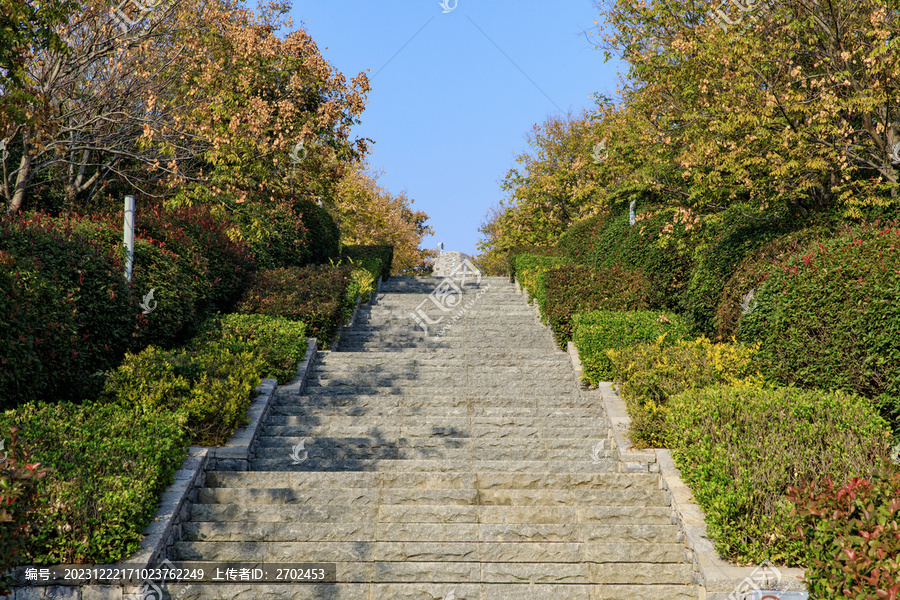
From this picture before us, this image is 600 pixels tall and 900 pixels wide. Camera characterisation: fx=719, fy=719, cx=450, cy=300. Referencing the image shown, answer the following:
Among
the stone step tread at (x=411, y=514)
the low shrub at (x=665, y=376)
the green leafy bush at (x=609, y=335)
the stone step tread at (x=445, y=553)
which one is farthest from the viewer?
the green leafy bush at (x=609, y=335)

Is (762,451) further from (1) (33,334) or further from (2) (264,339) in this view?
(1) (33,334)

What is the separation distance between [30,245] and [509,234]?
22338 millimetres

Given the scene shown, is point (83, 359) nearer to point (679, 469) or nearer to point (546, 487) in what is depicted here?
point (546, 487)

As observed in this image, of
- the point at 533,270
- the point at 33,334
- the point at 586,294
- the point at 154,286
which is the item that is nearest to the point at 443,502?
the point at 33,334

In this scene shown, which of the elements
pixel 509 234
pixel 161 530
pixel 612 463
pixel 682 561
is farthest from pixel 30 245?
pixel 509 234

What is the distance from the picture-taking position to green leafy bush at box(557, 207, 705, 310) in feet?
50.1

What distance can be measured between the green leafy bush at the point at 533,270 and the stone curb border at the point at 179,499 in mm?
7890

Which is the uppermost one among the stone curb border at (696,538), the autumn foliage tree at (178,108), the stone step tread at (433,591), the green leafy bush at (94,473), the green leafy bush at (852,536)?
the autumn foliage tree at (178,108)

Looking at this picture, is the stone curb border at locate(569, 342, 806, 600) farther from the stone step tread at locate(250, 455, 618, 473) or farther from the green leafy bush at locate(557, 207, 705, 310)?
the green leafy bush at locate(557, 207, 705, 310)

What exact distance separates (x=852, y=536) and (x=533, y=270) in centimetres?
1442

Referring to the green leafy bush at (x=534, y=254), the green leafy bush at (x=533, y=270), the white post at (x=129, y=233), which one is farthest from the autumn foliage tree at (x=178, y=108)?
the green leafy bush at (x=534, y=254)

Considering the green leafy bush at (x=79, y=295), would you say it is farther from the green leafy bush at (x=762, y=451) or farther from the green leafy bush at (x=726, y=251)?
the green leafy bush at (x=726, y=251)

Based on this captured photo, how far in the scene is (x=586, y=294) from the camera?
47.8 feet

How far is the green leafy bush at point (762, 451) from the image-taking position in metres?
6.60
